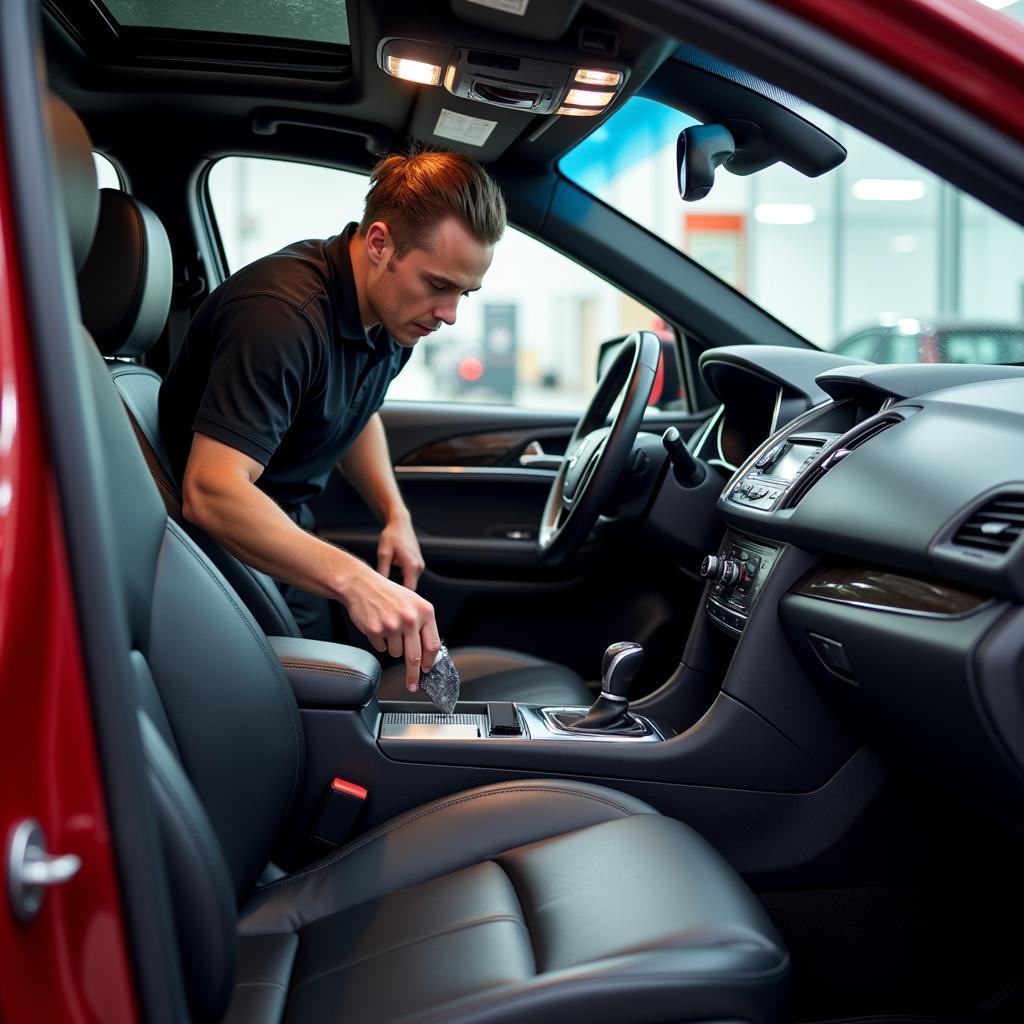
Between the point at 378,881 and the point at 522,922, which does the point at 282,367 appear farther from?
the point at 522,922

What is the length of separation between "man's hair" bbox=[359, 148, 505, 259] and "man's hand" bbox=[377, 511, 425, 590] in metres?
0.56

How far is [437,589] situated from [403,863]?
1.38 m

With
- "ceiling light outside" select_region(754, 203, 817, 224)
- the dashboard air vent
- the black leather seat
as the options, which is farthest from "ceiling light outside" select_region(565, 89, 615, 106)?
"ceiling light outside" select_region(754, 203, 817, 224)

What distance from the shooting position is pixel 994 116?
71 centimetres

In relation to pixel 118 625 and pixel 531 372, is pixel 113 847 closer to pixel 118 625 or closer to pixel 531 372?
pixel 118 625

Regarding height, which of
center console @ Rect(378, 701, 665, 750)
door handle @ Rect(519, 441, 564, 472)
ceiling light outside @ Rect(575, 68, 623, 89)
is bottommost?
center console @ Rect(378, 701, 665, 750)

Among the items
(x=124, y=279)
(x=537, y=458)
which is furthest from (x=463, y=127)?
(x=124, y=279)

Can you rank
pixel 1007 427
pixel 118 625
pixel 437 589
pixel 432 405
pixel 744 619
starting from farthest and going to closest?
1. pixel 432 405
2. pixel 437 589
3. pixel 744 619
4. pixel 1007 427
5. pixel 118 625

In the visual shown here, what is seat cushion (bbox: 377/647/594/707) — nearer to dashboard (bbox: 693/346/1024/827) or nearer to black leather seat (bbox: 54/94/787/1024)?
dashboard (bbox: 693/346/1024/827)

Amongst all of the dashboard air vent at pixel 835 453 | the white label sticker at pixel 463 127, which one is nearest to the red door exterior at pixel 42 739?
the dashboard air vent at pixel 835 453

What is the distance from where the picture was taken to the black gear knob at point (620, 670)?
1591 millimetres

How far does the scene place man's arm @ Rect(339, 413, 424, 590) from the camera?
2107 mm

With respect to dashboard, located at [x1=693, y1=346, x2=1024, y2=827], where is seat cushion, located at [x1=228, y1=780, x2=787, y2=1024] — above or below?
below

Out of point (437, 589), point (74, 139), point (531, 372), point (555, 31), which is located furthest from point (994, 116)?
point (531, 372)
